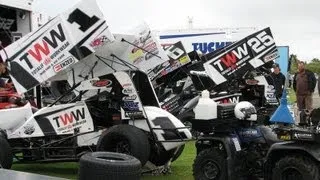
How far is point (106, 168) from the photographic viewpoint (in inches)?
181

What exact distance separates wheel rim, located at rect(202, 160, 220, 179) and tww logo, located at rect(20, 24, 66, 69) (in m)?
2.58

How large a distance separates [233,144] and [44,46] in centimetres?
295

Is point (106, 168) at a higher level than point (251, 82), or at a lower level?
lower

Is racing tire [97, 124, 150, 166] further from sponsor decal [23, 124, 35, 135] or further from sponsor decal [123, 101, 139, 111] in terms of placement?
sponsor decal [23, 124, 35, 135]

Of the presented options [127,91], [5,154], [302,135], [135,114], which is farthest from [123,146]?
[302,135]

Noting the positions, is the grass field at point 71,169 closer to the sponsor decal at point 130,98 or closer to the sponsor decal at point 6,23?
the sponsor decal at point 130,98

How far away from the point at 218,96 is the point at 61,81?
412cm

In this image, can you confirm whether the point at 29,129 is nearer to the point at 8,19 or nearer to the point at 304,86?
the point at 8,19

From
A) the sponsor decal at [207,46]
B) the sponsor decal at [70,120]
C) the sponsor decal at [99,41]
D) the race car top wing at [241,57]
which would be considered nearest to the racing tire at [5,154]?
the sponsor decal at [70,120]

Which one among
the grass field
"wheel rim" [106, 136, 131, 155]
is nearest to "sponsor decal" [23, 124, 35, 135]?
the grass field

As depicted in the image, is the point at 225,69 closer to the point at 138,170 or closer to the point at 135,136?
the point at 135,136

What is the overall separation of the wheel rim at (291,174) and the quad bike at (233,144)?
0.68 metres

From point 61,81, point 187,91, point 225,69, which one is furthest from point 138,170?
point 187,91

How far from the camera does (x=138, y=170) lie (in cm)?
483
